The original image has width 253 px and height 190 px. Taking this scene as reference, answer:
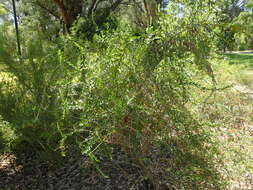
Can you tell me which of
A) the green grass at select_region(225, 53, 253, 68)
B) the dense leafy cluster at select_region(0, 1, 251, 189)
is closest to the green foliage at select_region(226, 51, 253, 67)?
the green grass at select_region(225, 53, 253, 68)

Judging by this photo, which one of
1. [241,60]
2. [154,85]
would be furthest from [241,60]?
[154,85]

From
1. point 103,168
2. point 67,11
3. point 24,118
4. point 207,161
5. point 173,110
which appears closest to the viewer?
point 173,110

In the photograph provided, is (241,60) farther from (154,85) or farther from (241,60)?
(154,85)

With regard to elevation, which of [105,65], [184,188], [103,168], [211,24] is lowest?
[103,168]

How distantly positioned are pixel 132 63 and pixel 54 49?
1.65m

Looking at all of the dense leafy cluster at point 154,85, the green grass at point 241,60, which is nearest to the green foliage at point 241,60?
the green grass at point 241,60

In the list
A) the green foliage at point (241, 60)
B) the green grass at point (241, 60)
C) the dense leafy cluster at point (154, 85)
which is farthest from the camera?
the green foliage at point (241, 60)

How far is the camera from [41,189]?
3105 millimetres

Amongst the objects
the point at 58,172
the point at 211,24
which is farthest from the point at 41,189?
the point at 211,24

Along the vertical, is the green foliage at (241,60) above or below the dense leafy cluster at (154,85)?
below

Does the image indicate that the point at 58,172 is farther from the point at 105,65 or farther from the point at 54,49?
the point at 105,65

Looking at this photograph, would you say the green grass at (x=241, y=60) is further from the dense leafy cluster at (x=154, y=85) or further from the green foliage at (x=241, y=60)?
the dense leafy cluster at (x=154, y=85)

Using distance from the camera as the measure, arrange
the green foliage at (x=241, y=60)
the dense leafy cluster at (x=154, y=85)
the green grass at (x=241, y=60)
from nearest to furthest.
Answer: the dense leafy cluster at (x=154, y=85), the green grass at (x=241, y=60), the green foliage at (x=241, y=60)

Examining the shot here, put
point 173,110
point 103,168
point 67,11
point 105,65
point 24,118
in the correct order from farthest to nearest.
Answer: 1. point 67,11
2. point 103,168
3. point 24,118
4. point 173,110
5. point 105,65
